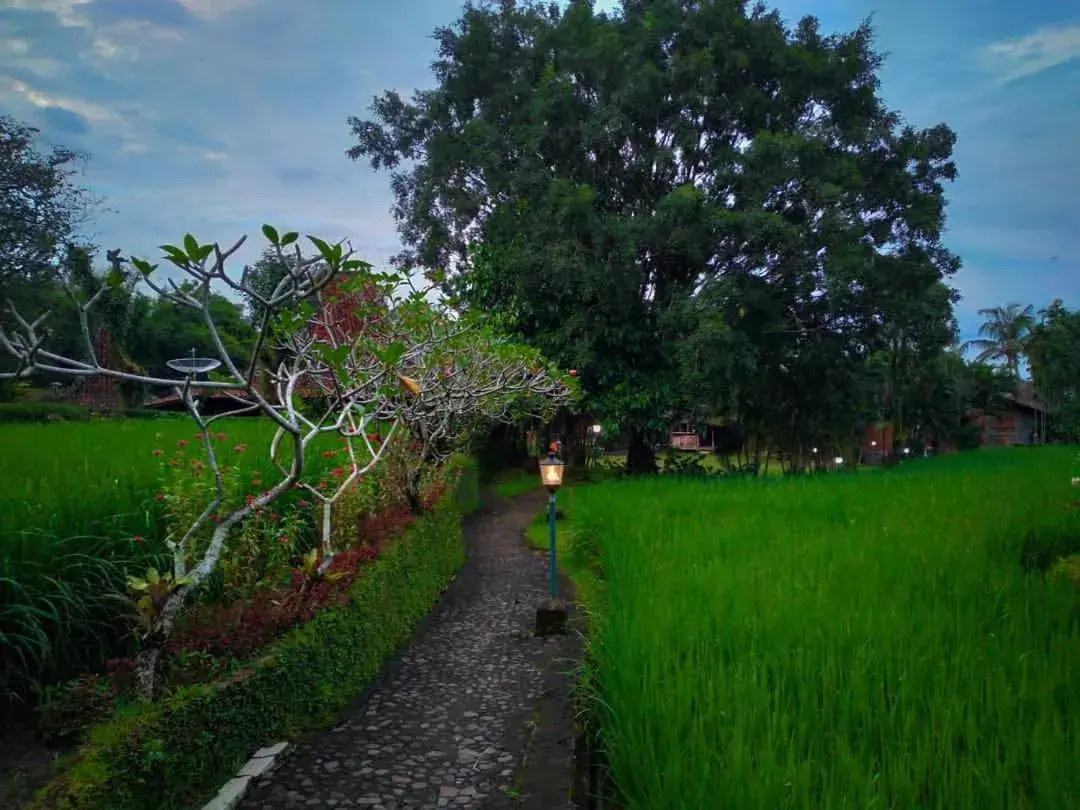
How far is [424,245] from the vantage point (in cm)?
1905

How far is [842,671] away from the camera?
10.6 ft

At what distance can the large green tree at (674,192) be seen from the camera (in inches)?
566

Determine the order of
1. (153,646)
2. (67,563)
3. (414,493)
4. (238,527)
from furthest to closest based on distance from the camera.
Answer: (414,493) → (238,527) → (67,563) → (153,646)

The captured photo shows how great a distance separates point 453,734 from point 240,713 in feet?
4.72

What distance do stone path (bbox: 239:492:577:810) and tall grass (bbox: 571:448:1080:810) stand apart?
55cm

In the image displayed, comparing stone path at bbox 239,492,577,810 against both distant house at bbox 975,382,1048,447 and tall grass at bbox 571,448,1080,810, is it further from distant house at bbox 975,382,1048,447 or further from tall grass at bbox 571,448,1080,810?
distant house at bbox 975,382,1048,447

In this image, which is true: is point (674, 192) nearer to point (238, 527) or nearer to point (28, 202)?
point (238, 527)

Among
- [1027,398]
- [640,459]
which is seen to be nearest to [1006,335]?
[1027,398]

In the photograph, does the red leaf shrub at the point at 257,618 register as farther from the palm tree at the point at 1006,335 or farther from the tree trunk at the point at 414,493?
the palm tree at the point at 1006,335

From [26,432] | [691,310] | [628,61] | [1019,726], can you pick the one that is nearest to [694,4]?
[628,61]

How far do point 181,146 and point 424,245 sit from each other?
1143cm

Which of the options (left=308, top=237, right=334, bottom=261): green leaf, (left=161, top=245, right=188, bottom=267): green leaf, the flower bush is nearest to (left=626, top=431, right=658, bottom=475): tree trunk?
the flower bush

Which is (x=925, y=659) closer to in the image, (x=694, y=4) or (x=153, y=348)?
(x=694, y=4)

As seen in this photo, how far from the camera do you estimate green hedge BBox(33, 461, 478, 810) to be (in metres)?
2.62
